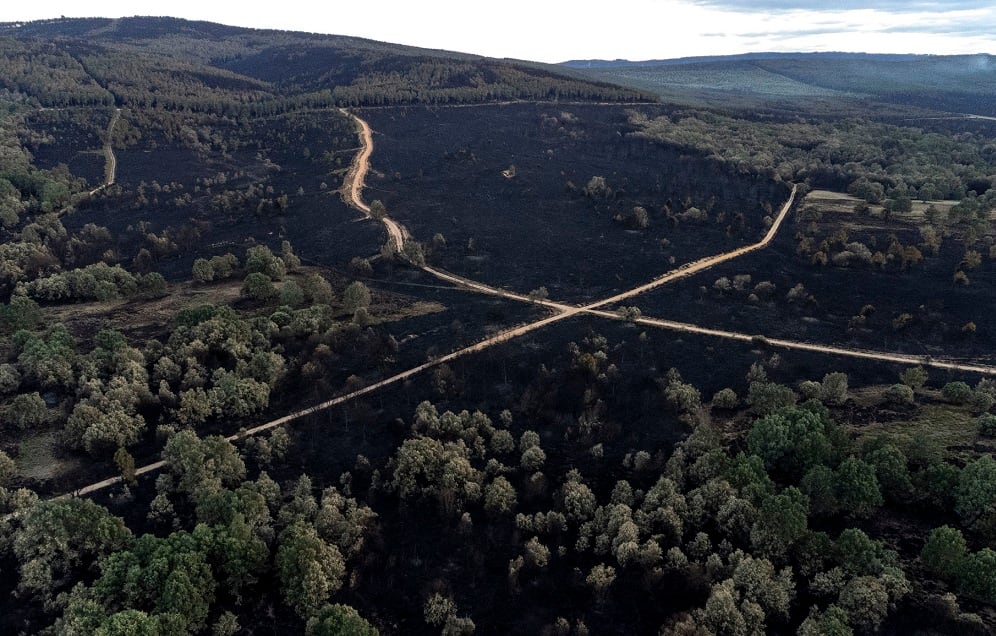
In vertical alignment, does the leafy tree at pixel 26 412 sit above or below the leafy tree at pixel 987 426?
below

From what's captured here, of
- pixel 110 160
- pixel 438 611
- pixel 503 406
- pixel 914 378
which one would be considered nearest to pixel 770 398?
pixel 914 378

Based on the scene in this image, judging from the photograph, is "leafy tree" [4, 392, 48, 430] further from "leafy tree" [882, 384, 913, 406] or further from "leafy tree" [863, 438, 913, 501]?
"leafy tree" [882, 384, 913, 406]

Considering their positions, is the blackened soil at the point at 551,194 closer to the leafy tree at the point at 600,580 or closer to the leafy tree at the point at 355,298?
the leafy tree at the point at 355,298

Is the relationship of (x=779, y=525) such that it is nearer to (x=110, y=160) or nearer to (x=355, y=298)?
(x=355, y=298)

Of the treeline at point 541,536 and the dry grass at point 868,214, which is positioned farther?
the dry grass at point 868,214

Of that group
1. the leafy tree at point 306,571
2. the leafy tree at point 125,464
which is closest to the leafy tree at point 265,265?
the leafy tree at point 125,464

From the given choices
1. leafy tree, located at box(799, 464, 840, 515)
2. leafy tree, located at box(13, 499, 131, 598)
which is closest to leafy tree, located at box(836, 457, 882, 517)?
leafy tree, located at box(799, 464, 840, 515)
